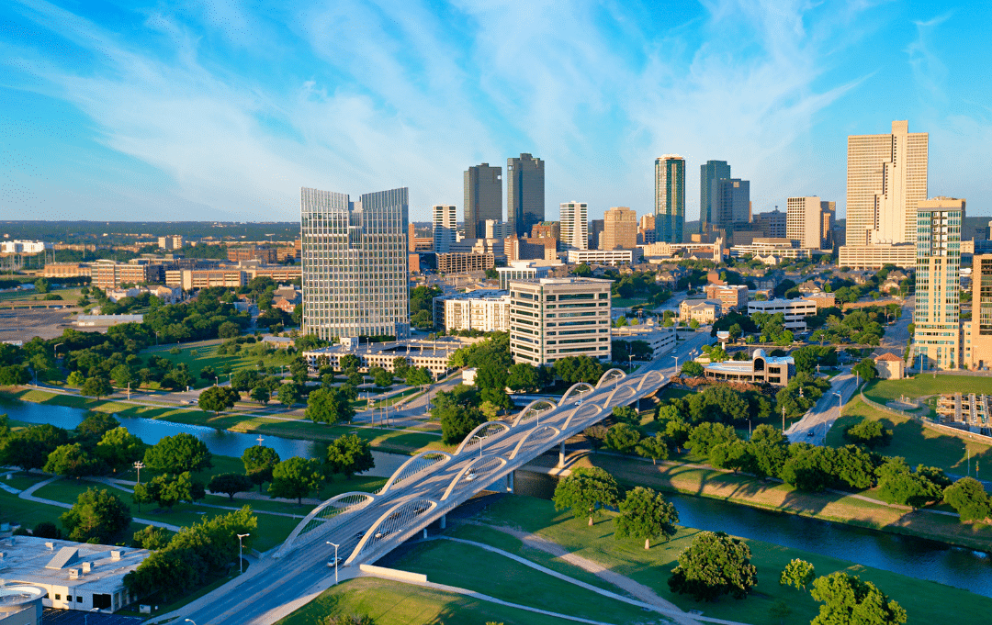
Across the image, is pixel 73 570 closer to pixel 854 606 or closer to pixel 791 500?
pixel 854 606

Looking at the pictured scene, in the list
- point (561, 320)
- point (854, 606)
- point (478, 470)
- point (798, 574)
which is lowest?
point (798, 574)

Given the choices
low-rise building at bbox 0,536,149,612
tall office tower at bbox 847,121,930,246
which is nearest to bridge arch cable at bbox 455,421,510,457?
low-rise building at bbox 0,536,149,612

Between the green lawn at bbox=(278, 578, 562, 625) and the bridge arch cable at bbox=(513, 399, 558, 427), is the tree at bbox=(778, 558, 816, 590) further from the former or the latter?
the bridge arch cable at bbox=(513, 399, 558, 427)

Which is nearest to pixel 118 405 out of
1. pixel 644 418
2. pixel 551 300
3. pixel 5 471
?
pixel 5 471

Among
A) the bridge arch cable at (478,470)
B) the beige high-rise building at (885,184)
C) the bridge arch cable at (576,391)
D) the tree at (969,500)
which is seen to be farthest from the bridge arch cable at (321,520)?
the beige high-rise building at (885,184)

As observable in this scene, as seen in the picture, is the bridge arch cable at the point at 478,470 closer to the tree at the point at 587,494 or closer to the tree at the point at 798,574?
the tree at the point at 587,494

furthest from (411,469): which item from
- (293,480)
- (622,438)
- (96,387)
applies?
(96,387)

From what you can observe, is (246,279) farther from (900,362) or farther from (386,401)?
(900,362)

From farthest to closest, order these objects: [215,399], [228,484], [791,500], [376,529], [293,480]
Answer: [215,399], [791,500], [228,484], [293,480], [376,529]
